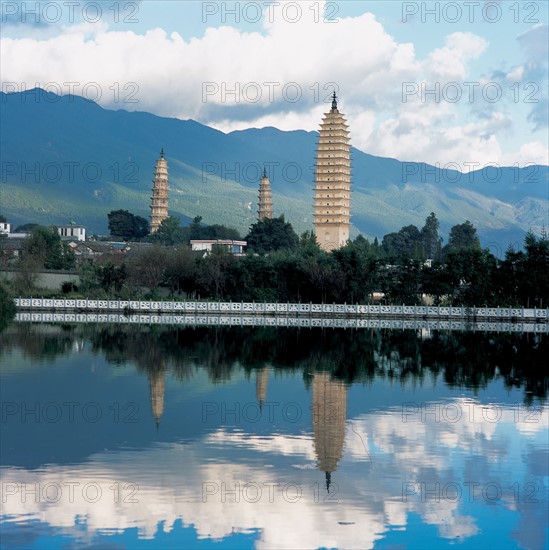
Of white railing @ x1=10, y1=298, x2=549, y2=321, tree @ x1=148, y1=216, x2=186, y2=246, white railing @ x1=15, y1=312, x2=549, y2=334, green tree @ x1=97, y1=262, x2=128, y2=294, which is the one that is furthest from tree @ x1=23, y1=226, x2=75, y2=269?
tree @ x1=148, y1=216, x2=186, y2=246

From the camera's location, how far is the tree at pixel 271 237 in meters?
96.4

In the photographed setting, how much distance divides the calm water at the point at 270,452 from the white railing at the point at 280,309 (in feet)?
78.7

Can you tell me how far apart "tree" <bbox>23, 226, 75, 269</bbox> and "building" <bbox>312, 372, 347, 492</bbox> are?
44.4 meters

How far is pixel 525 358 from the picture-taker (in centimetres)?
3142

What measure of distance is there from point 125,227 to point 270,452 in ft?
356

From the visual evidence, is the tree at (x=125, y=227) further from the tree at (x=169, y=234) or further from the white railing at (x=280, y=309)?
the white railing at (x=280, y=309)

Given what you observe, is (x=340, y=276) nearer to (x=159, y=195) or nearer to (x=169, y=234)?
(x=169, y=234)

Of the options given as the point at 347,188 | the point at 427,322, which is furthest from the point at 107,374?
the point at 347,188

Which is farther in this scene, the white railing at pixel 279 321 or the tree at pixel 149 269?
the tree at pixel 149 269

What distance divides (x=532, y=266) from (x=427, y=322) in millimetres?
6198

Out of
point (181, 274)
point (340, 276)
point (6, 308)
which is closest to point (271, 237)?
point (181, 274)

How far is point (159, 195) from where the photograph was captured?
116750 millimetres

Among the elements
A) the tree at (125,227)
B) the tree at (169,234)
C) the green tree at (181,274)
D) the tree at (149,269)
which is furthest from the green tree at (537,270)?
the tree at (125,227)

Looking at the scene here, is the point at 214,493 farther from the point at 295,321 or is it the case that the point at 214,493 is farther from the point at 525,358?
the point at 295,321
